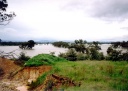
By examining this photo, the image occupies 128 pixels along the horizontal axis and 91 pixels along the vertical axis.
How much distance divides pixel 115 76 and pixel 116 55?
1990cm

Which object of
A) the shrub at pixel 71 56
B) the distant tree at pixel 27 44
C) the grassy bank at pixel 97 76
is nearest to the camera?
the grassy bank at pixel 97 76

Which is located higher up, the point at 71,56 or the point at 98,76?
the point at 98,76

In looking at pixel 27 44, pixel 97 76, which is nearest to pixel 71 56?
pixel 97 76

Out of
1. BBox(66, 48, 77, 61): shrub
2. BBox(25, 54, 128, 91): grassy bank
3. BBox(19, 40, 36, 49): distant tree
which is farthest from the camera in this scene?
BBox(19, 40, 36, 49): distant tree

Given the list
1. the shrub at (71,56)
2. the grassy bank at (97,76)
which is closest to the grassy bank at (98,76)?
the grassy bank at (97,76)

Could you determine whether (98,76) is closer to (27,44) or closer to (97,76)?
(97,76)

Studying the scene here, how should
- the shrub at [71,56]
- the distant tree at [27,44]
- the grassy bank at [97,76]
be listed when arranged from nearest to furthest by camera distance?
the grassy bank at [97,76]
the shrub at [71,56]
the distant tree at [27,44]

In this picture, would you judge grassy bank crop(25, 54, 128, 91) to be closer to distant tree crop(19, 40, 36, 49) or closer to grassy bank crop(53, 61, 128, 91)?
grassy bank crop(53, 61, 128, 91)

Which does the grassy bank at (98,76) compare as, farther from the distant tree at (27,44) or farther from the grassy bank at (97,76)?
the distant tree at (27,44)

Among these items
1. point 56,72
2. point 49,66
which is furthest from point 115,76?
point 49,66

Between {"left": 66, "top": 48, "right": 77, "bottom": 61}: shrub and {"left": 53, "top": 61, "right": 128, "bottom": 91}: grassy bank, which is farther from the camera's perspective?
{"left": 66, "top": 48, "right": 77, "bottom": 61}: shrub

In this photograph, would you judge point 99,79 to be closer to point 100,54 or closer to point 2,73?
point 2,73

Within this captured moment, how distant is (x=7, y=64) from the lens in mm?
29859

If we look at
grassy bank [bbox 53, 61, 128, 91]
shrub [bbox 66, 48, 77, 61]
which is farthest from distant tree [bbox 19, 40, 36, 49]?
grassy bank [bbox 53, 61, 128, 91]
